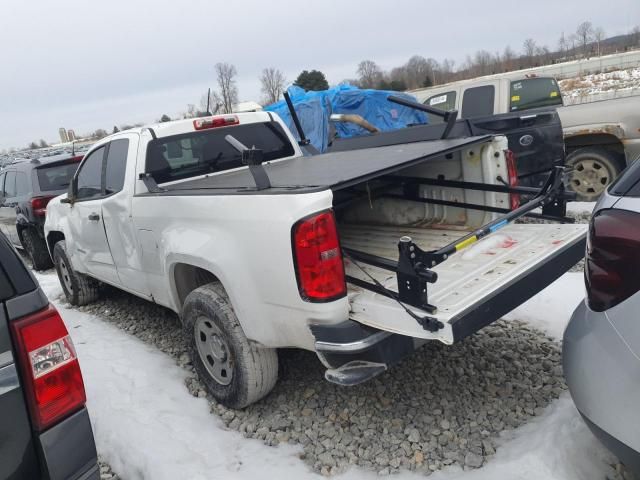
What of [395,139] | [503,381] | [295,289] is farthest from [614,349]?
[395,139]

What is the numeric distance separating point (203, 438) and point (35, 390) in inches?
57.6

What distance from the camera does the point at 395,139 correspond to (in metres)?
5.92

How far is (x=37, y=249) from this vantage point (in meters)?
8.13

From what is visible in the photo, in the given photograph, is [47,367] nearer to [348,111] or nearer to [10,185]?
[10,185]

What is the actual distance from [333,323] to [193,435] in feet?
3.98

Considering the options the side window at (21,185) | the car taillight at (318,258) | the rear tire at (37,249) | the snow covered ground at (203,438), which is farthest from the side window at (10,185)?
the car taillight at (318,258)

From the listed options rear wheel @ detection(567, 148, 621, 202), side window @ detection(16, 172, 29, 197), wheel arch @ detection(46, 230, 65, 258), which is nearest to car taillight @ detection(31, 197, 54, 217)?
side window @ detection(16, 172, 29, 197)

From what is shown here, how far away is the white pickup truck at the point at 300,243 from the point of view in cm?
248

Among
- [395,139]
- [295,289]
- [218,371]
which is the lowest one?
[218,371]

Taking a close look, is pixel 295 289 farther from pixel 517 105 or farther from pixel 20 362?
pixel 517 105

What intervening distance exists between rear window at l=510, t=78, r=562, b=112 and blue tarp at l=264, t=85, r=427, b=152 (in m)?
5.23

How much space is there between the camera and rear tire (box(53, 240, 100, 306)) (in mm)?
5617

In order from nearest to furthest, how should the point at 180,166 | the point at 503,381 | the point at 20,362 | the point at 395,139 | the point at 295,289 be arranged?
the point at 20,362 → the point at 295,289 → the point at 503,381 → the point at 180,166 → the point at 395,139

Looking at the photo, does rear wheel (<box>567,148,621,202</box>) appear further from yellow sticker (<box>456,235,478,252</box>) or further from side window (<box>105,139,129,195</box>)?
side window (<box>105,139,129,195</box>)
